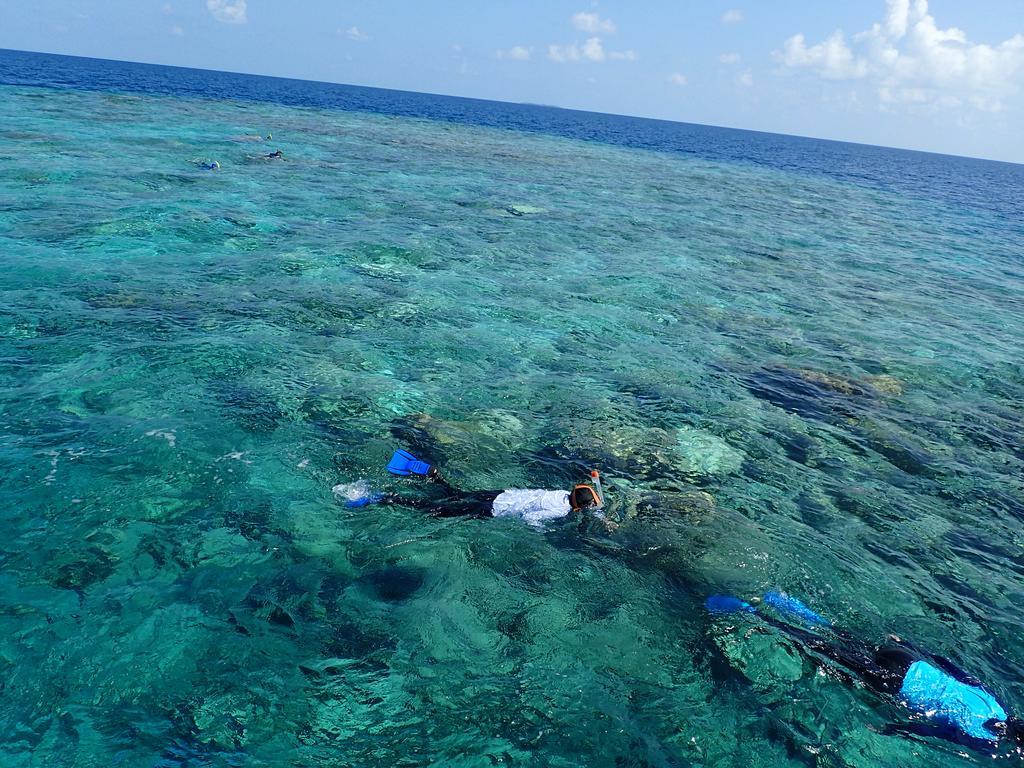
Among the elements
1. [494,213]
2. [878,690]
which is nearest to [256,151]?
[494,213]

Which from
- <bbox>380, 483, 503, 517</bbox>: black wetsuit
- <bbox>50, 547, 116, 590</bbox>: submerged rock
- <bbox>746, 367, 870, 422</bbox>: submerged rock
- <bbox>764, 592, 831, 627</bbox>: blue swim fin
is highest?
<bbox>746, 367, 870, 422</bbox>: submerged rock

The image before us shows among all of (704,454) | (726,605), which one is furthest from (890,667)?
(704,454)

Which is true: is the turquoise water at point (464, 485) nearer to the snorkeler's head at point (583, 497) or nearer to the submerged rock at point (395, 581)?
the submerged rock at point (395, 581)

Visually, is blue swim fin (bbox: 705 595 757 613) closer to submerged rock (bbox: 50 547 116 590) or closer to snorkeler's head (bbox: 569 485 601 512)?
snorkeler's head (bbox: 569 485 601 512)

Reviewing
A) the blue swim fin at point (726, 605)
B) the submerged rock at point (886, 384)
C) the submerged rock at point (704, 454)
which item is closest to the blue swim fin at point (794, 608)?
the blue swim fin at point (726, 605)

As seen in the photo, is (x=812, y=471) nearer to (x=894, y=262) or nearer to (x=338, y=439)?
(x=338, y=439)

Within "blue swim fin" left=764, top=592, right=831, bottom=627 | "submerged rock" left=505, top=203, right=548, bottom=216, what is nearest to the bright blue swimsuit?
"blue swim fin" left=764, top=592, right=831, bottom=627

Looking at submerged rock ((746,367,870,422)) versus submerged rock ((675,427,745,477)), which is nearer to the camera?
submerged rock ((675,427,745,477))

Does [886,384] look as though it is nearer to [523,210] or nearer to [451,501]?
[451,501]
